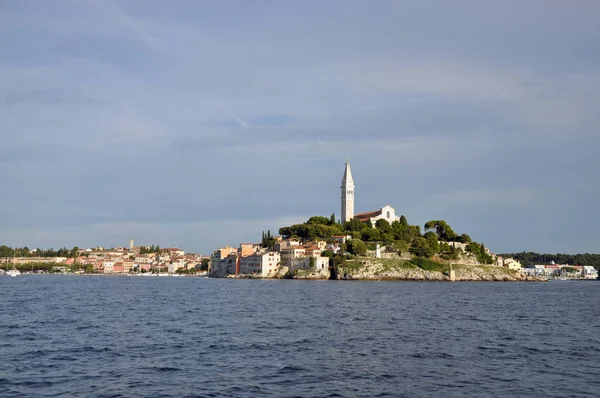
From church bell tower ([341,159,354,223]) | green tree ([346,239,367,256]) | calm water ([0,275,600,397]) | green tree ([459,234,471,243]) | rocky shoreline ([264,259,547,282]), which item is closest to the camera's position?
calm water ([0,275,600,397])

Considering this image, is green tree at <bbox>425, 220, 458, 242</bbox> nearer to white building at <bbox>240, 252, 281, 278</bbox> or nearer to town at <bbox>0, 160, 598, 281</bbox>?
town at <bbox>0, 160, 598, 281</bbox>

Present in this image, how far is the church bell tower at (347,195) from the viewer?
590 feet

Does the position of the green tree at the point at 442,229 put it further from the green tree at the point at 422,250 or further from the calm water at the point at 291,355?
the calm water at the point at 291,355

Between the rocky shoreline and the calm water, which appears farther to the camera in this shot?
the rocky shoreline

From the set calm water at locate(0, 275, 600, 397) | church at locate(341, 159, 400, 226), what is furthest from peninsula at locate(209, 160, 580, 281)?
calm water at locate(0, 275, 600, 397)

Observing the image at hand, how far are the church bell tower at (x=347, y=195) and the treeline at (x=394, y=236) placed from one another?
545cm

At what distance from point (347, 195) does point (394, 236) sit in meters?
24.7

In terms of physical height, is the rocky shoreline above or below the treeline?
below

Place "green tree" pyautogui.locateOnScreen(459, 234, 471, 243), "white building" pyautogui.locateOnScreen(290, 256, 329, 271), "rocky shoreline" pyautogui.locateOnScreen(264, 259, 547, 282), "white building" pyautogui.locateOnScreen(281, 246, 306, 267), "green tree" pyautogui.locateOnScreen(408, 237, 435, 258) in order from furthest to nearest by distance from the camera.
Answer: "green tree" pyautogui.locateOnScreen(459, 234, 471, 243), "green tree" pyautogui.locateOnScreen(408, 237, 435, 258), "white building" pyautogui.locateOnScreen(281, 246, 306, 267), "white building" pyautogui.locateOnScreen(290, 256, 329, 271), "rocky shoreline" pyautogui.locateOnScreen(264, 259, 547, 282)

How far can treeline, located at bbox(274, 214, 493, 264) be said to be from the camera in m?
153

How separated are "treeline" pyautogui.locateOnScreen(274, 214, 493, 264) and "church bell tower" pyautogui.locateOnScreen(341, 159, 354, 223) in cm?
545

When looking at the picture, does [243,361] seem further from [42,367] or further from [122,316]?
[122,316]

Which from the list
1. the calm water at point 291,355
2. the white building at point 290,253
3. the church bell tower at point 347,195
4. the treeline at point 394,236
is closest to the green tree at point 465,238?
the treeline at point 394,236

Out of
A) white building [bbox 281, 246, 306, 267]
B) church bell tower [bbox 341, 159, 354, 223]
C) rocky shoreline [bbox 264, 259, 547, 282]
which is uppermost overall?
church bell tower [bbox 341, 159, 354, 223]
